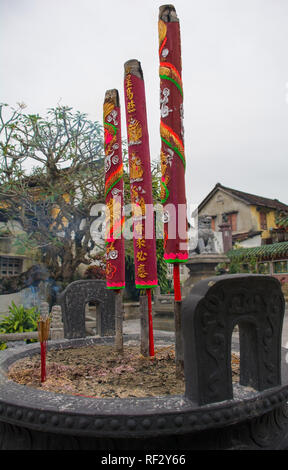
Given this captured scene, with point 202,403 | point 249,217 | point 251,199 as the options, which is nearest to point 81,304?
point 202,403

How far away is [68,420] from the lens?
1.99m

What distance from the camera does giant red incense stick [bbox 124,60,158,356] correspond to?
3412 mm

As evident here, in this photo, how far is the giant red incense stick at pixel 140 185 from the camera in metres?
3.41

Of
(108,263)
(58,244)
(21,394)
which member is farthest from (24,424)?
(58,244)

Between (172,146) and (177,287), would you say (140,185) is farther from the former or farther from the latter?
(177,287)

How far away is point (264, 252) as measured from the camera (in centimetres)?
1952

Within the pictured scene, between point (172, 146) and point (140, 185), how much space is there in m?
0.60

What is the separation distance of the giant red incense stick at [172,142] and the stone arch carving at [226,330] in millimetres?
802

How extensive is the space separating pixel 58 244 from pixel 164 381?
8361 mm

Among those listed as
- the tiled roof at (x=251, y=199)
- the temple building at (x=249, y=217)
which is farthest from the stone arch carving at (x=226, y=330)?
the tiled roof at (x=251, y=199)

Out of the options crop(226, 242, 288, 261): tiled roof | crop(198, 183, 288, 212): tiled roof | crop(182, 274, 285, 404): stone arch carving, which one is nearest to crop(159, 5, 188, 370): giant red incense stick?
crop(182, 274, 285, 404): stone arch carving

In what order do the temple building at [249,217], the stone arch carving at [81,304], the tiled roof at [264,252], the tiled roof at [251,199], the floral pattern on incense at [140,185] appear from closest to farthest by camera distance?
1. the floral pattern on incense at [140,185]
2. the stone arch carving at [81,304]
3. the tiled roof at [264,252]
4. the temple building at [249,217]
5. the tiled roof at [251,199]

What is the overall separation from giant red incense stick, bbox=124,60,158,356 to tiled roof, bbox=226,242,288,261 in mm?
16461

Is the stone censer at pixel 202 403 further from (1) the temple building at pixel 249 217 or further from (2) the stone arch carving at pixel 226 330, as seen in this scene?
(1) the temple building at pixel 249 217
